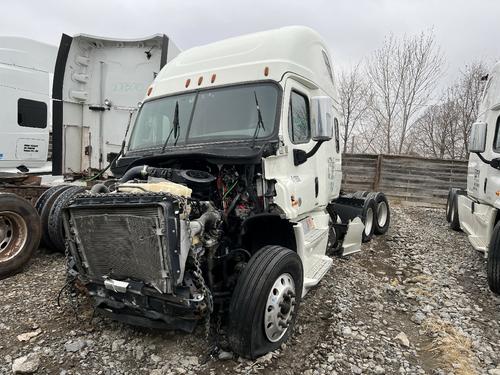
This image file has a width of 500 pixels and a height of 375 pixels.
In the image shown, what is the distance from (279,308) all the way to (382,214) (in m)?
5.93

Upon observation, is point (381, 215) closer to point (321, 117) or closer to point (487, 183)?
point (487, 183)

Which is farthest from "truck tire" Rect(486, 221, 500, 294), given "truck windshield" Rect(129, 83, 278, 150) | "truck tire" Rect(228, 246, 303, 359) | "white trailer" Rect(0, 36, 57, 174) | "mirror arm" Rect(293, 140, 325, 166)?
"white trailer" Rect(0, 36, 57, 174)

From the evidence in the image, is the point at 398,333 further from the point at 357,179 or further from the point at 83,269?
the point at 357,179

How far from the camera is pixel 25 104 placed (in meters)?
7.50

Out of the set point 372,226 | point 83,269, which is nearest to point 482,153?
point 372,226

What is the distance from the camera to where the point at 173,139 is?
446cm

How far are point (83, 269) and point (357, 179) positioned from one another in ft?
41.7

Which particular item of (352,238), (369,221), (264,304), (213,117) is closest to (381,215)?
(369,221)

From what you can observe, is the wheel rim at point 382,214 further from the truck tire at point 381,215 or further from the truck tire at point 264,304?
the truck tire at point 264,304

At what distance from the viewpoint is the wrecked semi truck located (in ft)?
10.0

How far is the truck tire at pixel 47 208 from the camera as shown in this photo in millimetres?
5773

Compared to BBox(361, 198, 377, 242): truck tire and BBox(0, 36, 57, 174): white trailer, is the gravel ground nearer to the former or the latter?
BBox(361, 198, 377, 242): truck tire

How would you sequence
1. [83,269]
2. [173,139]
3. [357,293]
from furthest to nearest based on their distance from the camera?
[357,293], [173,139], [83,269]

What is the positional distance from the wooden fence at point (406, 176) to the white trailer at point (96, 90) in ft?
29.9
